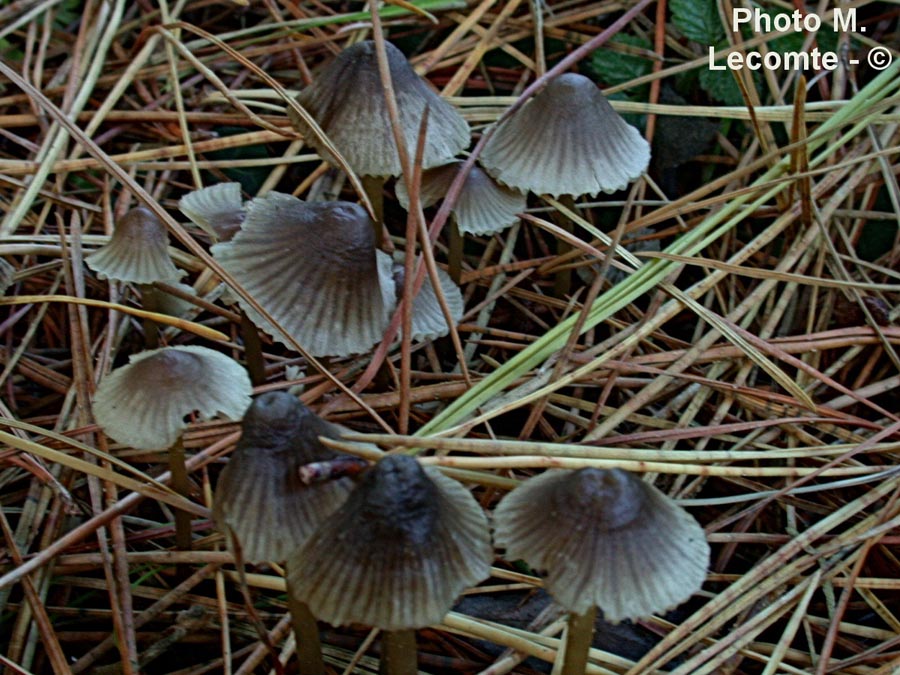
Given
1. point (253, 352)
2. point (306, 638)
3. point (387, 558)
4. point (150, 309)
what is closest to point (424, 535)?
point (387, 558)

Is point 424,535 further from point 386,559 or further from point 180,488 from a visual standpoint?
point 180,488

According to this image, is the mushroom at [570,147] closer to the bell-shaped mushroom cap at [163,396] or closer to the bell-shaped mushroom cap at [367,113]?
the bell-shaped mushroom cap at [367,113]

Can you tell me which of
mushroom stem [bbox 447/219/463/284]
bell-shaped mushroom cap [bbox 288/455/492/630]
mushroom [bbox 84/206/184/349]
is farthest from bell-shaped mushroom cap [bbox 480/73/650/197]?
bell-shaped mushroom cap [bbox 288/455/492/630]

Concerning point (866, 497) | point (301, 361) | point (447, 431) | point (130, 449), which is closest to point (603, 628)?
point (447, 431)

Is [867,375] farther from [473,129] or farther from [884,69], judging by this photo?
[473,129]

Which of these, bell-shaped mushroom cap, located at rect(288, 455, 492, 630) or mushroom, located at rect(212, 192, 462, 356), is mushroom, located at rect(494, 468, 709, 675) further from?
mushroom, located at rect(212, 192, 462, 356)

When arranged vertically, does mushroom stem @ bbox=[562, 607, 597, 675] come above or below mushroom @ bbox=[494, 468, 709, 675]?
below
